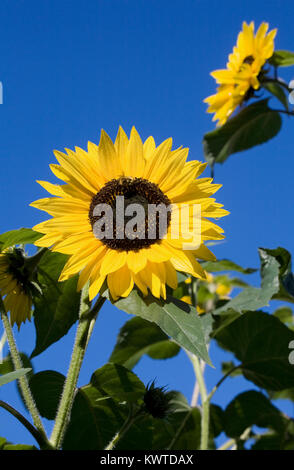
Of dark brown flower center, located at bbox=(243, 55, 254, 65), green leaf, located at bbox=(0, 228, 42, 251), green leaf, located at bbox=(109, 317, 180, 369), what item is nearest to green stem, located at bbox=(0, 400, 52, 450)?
green leaf, located at bbox=(0, 228, 42, 251)

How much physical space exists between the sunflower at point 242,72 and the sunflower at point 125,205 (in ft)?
3.87

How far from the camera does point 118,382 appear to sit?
1.13 m

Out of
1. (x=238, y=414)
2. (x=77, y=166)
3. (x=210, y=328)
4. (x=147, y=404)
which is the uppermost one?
(x=77, y=166)

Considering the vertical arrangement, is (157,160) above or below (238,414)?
above

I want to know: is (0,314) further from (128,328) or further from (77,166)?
(128,328)

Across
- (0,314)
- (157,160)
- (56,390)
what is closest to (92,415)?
(56,390)

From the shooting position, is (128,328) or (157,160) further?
(128,328)

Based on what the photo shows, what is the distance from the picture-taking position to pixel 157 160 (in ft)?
3.75

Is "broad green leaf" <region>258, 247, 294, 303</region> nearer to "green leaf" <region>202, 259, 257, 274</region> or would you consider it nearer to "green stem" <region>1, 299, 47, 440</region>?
"green leaf" <region>202, 259, 257, 274</region>

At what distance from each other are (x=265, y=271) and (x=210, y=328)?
0.22 metres

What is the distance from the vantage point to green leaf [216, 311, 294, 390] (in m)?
1.66

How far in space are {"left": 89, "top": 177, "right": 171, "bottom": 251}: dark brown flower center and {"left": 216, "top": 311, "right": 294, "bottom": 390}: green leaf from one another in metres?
0.65

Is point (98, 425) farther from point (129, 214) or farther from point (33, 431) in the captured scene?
point (129, 214)

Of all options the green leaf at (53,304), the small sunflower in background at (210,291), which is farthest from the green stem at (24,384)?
the small sunflower in background at (210,291)
